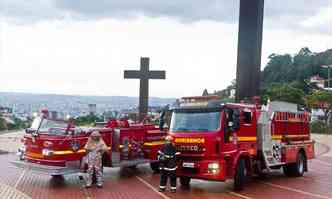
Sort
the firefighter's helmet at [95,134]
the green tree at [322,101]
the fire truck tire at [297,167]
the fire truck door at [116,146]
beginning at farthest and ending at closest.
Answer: the green tree at [322,101] → the fire truck tire at [297,167] → the fire truck door at [116,146] → the firefighter's helmet at [95,134]

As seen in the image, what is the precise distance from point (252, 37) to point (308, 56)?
11825 cm

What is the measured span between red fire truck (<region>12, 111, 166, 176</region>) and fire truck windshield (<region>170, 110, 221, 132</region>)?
2565mm

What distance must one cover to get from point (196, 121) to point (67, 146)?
3.54m

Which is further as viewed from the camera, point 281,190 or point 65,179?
point 65,179

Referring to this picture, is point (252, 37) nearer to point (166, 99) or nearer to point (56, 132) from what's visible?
point (56, 132)

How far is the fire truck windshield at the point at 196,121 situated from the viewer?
14.5 meters

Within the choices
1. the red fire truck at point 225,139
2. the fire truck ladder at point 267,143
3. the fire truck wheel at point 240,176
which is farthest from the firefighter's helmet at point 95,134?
the fire truck ladder at point 267,143

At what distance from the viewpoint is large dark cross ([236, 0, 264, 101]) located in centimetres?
2214

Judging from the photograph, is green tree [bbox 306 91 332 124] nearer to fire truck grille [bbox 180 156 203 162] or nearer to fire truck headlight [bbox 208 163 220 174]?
fire truck grille [bbox 180 156 203 162]

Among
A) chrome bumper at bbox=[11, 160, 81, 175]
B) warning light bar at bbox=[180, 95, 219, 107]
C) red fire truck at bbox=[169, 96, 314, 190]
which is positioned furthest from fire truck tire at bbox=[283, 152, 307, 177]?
chrome bumper at bbox=[11, 160, 81, 175]

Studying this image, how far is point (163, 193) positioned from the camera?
1420 centimetres

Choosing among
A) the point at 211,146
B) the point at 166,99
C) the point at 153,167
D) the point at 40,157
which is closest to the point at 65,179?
the point at 40,157

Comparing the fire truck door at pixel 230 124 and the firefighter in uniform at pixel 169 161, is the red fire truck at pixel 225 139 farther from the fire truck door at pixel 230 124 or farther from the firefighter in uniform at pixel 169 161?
the firefighter in uniform at pixel 169 161

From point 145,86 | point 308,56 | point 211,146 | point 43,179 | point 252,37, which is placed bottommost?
point 43,179
